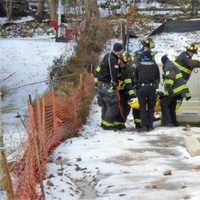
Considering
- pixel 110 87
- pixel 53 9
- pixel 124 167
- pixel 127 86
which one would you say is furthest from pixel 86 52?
pixel 53 9

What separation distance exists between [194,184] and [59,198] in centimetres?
170

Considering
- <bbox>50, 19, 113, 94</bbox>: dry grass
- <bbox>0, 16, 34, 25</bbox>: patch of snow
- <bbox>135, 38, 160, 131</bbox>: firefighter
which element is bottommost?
<bbox>0, 16, 34, 25</bbox>: patch of snow

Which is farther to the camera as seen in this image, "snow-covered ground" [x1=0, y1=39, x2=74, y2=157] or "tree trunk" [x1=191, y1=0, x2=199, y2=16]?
"tree trunk" [x1=191, y1=0, x2=199, y2=16]

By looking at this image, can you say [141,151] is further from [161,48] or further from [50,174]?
[161,48]

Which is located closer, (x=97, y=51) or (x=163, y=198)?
(x=163, y=198)

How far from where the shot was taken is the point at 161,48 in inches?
1121

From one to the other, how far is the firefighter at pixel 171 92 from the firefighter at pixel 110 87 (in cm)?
85

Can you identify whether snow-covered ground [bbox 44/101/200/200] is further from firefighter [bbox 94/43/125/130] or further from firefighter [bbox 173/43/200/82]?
firefighter [bbox 173/43/200/82]

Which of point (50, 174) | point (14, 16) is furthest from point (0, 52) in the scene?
point (50, 174)

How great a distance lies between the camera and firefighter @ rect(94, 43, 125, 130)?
12422mm

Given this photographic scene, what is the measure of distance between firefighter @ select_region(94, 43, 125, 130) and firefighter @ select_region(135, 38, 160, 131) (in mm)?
412

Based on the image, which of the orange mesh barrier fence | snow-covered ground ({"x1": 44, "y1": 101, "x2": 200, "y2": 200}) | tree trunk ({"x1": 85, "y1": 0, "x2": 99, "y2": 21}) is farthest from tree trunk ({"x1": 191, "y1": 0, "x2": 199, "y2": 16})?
snow-covered ground ({"x1": 44, "y1": 101, "x2": 200, "y2": 200})

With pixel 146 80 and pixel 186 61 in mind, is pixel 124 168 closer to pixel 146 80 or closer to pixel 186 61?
pixel 146 80

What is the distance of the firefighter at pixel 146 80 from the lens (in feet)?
40.4
